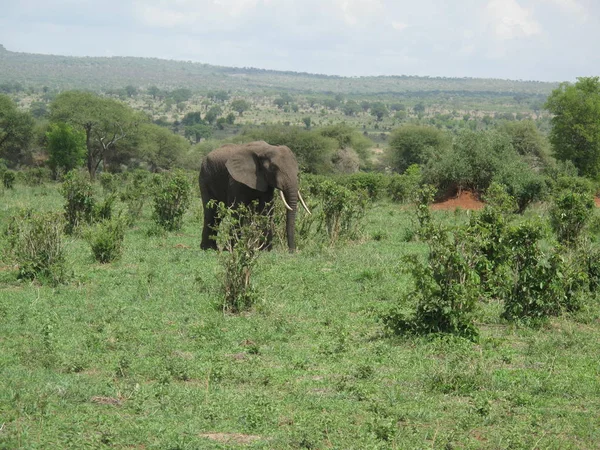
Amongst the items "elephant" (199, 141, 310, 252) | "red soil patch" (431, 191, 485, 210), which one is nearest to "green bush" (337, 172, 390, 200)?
"red soil patch" (431, 191, 485, 210)

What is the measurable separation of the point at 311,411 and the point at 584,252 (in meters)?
6.80

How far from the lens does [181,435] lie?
21.4 feet

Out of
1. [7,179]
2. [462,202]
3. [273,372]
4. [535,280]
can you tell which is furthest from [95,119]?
[273,372]

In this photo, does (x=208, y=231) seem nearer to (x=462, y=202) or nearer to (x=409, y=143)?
(x=462, y=202)

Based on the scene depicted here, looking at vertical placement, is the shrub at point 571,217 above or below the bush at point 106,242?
above

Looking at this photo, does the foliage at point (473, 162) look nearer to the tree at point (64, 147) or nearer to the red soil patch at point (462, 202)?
the red soil patch at point (462, 202)

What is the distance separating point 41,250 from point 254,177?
5360mm

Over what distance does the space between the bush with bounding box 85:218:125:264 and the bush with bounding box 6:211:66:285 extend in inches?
65.4

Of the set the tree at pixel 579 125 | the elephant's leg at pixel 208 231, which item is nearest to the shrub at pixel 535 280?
the elephant's leg at pixel 208 231

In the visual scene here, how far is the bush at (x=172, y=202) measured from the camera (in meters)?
19.7

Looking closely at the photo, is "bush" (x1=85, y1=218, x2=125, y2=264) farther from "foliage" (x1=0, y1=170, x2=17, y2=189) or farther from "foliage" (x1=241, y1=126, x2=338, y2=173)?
"foliage" (x1=241, y1=126, x2=338, y2=173)

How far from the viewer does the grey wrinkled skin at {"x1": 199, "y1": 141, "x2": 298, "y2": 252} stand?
53.9 ft

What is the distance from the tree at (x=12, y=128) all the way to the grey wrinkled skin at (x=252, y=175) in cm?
3911

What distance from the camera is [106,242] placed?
49.2ft
